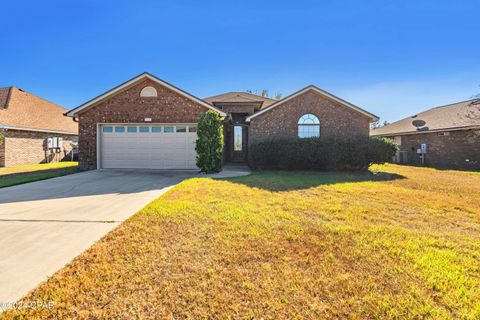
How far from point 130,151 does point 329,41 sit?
43.0 ft

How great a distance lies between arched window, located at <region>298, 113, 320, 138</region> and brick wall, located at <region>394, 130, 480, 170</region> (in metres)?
10.00

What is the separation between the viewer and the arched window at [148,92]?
11.5 metres

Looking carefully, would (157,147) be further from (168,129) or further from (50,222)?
(50,222)

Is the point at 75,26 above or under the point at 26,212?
above

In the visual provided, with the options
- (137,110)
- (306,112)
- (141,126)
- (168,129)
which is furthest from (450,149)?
(137,110)

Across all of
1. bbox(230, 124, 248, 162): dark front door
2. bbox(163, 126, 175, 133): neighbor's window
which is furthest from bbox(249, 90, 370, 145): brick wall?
bbox(163, 126, 175, 133): neighbor's window

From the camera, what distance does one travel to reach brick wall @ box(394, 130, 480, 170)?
1396cm

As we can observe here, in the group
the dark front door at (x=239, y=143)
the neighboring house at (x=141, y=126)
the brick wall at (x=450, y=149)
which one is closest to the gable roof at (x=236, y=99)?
the dark front door at (x=239, y=143)

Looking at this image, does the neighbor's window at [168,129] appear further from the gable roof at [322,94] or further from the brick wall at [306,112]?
the brick wall at [306,112]

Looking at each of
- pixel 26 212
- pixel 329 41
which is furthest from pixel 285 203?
pixel 329 41

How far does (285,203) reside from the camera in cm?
521

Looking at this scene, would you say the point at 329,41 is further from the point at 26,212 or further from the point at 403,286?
the point at 26,212

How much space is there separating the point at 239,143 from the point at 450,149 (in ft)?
49.7

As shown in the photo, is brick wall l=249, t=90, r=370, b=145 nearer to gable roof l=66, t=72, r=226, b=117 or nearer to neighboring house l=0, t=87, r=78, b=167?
gable roof l=66, t=72, r=226, b=117
